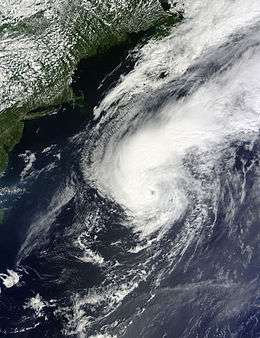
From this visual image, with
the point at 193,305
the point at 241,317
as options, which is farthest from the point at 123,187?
the point at 241,317

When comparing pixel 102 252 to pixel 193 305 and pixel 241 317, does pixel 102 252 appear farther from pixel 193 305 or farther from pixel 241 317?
pixel 241 317

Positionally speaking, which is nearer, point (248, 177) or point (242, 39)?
point (248, 177)

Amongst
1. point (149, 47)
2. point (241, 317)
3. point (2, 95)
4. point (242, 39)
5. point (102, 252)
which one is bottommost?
point (241, 317)

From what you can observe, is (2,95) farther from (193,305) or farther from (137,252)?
(193,305)

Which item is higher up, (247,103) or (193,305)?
(247,103)

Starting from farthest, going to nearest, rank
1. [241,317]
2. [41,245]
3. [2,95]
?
[2,95] → [41,245] → [241,317]

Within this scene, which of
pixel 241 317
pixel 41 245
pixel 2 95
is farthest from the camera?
pixel 2 95
